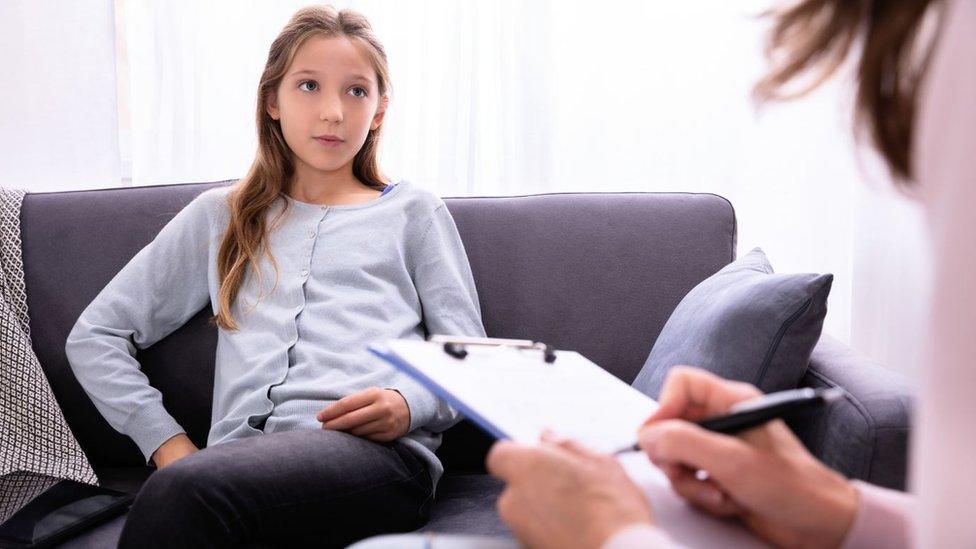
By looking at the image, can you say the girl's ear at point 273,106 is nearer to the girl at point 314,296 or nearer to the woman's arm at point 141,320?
the girl at point 314,296

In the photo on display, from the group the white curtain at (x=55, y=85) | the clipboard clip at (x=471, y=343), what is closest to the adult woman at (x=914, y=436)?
the clipboard clip at (x=471, y=343)

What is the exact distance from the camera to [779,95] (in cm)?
64

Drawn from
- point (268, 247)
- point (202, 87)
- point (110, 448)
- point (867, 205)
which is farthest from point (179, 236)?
point (867, 205)

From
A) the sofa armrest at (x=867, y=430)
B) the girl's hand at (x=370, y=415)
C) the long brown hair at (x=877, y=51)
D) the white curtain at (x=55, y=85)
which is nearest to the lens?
the long brown hair at (x=877, y=51)

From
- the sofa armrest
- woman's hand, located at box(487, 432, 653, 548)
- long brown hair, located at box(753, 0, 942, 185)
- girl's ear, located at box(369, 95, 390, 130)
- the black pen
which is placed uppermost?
long brown hair, located at box(753, 0, 942, 185)

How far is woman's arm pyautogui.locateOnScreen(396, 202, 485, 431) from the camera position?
1508mm

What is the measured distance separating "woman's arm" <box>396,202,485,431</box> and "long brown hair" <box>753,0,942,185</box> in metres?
0.96

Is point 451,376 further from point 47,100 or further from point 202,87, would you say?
point 47,100

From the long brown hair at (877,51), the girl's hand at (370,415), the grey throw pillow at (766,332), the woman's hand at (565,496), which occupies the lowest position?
the girl's hand at (370,415)

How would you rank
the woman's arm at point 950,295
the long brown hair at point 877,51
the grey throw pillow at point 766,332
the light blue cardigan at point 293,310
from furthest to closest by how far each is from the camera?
the light blue cardigan at point 293,310 < the grey throw pillow at point 766,332 < the long brown hair at point 877,51 < the woman's arm at point 950,295

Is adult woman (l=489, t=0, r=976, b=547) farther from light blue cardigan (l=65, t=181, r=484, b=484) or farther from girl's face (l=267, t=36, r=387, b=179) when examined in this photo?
girl's face (l=267, t=36, r=387, b=179)

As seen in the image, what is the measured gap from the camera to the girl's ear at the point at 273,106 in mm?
1688

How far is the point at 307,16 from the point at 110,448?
2.76ft

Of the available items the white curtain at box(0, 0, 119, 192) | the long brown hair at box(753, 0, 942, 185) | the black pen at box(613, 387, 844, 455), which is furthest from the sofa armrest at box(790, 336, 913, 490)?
the white curtain at box(0, 0, 119, 192)
